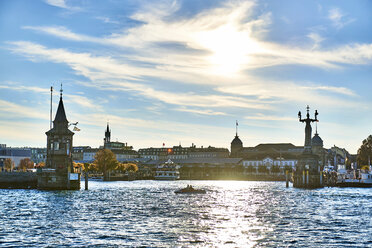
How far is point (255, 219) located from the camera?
2472 inches

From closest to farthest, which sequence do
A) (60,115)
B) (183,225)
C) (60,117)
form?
(183,225), (60,117), (60,115)

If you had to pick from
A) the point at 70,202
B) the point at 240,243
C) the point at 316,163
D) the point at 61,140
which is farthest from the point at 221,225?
the point at 316,163

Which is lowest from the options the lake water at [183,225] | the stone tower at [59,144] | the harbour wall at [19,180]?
the lake water at [183,225]

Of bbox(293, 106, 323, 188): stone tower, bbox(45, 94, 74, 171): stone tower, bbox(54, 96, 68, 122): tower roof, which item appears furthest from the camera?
bbox(293, 106, 323, 188): stone tower

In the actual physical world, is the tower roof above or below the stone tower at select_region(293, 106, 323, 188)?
above

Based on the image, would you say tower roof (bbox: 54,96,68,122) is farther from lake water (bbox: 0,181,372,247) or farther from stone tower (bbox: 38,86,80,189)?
lake water (bbox: 0,181,372,247)

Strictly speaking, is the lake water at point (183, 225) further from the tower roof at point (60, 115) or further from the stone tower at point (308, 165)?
the stone tower at point (308, 165)

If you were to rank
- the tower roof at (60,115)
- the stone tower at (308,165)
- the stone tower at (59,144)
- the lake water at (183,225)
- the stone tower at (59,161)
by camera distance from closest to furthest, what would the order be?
1. the lake water at (183,225)
2. the stone tower at (59,161)
3. the stone tower at (59,144)
4. the tower roof at (60,115)
5. the stone tower at (308,165)

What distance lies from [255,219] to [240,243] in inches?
729

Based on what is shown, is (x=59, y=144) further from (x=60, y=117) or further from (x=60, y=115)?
(x=60, y=115)

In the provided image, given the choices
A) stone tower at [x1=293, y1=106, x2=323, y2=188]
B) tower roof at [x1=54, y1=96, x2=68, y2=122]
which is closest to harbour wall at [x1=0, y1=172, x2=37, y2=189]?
tower roof at [x1=54, y1=96, x2=68, y2=122]

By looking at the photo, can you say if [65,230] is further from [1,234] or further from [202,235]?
[202,235]

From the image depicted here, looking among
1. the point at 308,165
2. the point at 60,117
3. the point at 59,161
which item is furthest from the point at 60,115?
the point at 308,165

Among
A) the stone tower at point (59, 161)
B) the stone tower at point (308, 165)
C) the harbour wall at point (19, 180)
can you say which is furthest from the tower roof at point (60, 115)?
the stone tower at point (308, 165)
